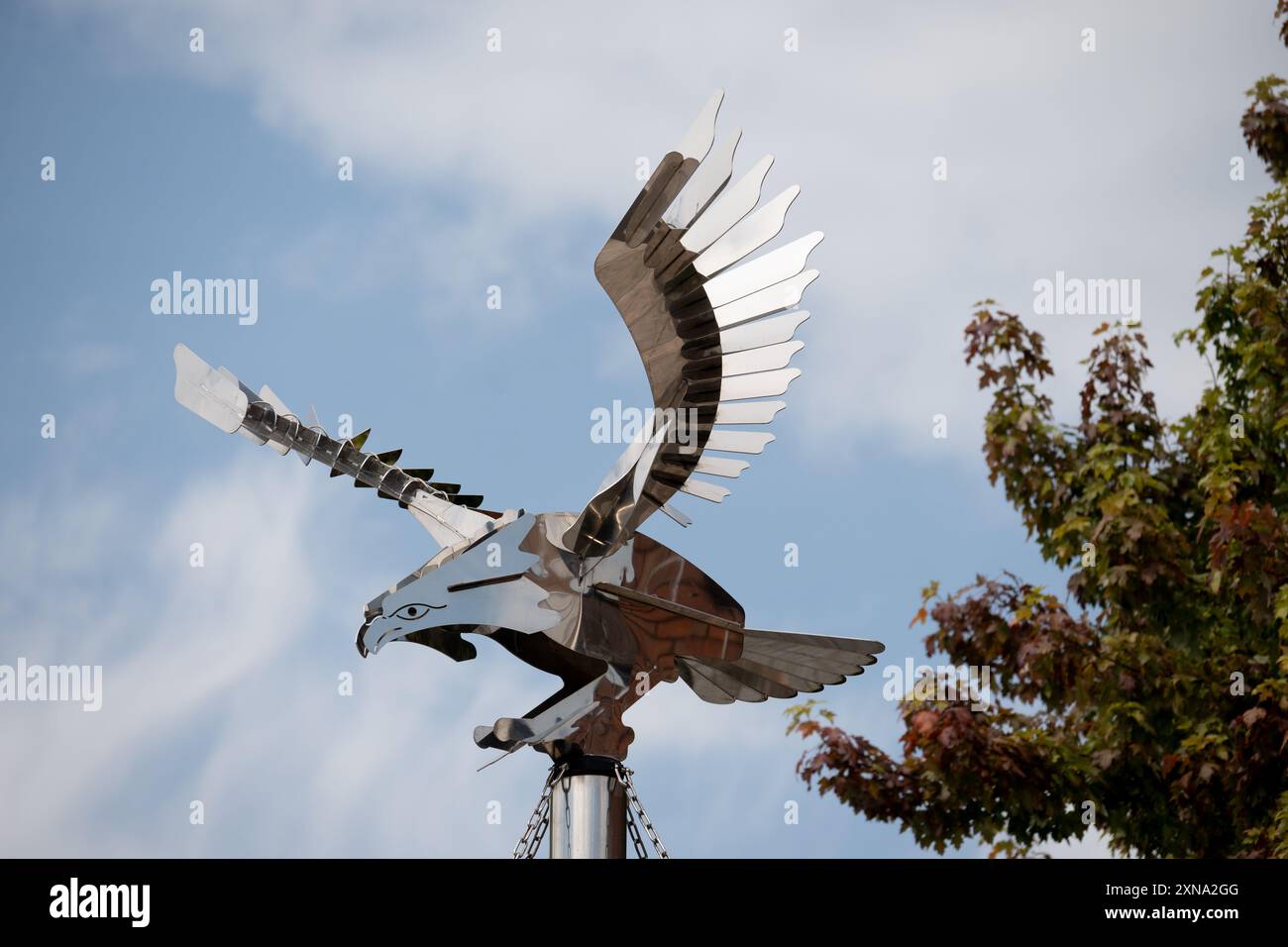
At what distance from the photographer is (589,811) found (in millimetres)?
6871

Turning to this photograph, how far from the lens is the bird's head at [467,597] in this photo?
687 centimetres

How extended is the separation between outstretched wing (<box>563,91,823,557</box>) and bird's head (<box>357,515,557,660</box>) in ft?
0.88

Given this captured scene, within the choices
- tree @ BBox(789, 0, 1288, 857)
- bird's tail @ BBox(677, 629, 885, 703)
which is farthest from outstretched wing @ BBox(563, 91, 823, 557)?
tree @ BBox(789, 0, 1288, 857)

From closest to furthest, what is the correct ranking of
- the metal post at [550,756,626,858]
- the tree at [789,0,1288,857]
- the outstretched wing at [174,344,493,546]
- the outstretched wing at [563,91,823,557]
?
the outstretched wing at [563,91,823,557], the metal post at [550,756,626,858], the outstretched wing at [174,344,493,546], the tree at [789,0,1288,857]

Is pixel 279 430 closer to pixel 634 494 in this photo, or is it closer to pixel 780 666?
pixel 634 494

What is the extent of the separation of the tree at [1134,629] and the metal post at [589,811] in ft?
13.5

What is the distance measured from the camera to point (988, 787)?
10.8 meters

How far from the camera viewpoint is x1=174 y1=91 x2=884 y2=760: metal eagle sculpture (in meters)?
6.70

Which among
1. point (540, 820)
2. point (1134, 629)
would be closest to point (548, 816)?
point (540, 820)

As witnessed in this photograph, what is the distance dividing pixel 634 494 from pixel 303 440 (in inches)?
64.1

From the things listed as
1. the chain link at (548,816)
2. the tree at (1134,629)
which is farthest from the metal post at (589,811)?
the tree at (1134,629)

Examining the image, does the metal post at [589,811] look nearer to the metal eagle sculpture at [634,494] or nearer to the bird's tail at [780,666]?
the metal eagle sculpture at [634,494]

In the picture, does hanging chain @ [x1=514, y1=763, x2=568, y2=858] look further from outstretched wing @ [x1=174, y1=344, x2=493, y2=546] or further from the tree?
the tree
